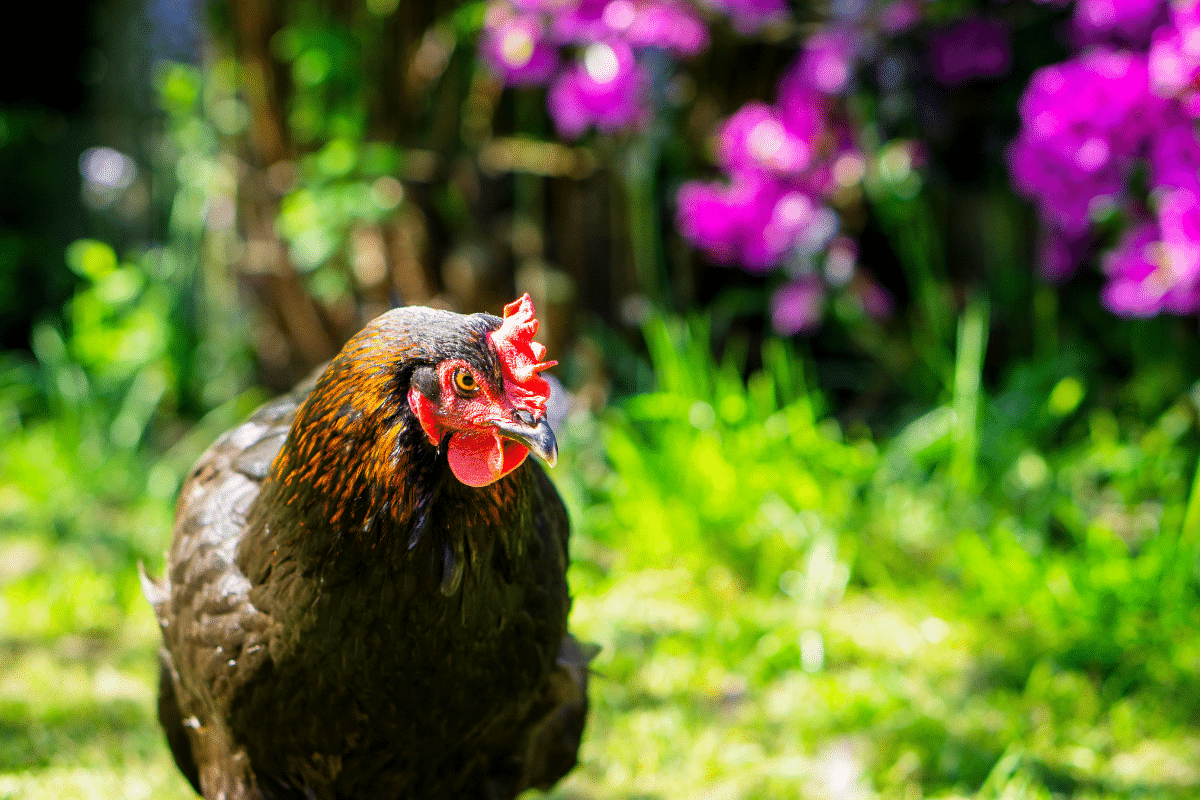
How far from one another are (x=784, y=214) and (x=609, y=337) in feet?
2.82

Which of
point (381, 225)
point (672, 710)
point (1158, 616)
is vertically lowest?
point (672, 710)

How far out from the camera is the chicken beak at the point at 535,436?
1137 mm

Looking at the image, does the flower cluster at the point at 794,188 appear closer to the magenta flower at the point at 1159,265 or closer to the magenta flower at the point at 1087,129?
the magenta flower at the point at 1087,129

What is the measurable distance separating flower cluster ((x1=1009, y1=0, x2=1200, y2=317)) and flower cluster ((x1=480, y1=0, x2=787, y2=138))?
0.90 metres

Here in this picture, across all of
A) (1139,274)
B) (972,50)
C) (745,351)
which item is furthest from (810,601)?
(972,50)

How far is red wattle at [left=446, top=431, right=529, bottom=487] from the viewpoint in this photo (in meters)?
1.21

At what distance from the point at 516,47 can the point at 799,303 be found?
4.06 feet

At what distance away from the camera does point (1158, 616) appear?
2277mm

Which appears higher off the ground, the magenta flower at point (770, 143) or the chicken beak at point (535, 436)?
the magenta flower at point (770, 143)

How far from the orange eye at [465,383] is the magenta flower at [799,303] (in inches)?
83.8

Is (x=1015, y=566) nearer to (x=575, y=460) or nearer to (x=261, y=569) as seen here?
(x=575, y=460)

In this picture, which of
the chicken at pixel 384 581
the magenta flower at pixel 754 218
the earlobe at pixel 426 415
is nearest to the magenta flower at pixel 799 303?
the magenta flower at pixel 754 218

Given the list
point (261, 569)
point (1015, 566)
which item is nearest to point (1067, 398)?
point (1015, 566)

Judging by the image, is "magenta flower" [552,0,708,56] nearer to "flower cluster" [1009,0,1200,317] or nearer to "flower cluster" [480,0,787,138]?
"flower cluster" [480,0,787,138]
